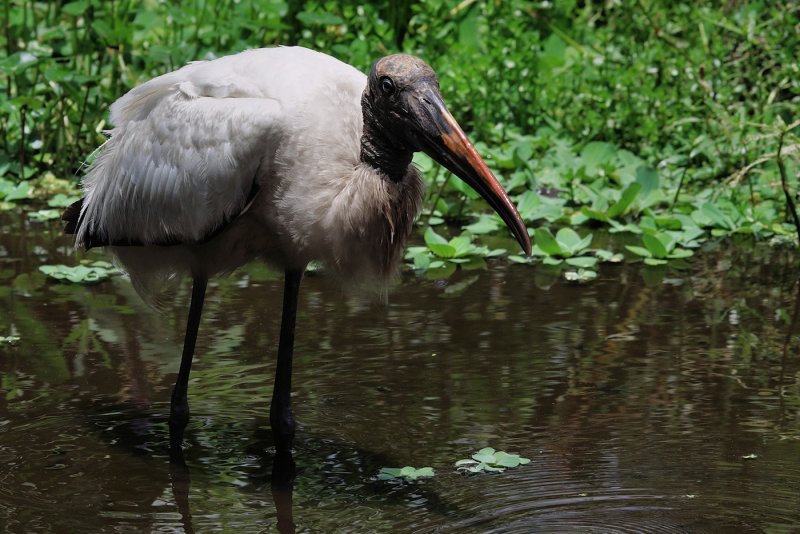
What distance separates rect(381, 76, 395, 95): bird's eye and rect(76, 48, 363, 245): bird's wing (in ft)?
0.86

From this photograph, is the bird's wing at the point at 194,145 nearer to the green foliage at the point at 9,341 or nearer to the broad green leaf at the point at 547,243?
the green foliage at the point at 9,341

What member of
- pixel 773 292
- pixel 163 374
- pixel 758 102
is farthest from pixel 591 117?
pixel 163 374

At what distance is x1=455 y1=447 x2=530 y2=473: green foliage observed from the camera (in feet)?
13.1

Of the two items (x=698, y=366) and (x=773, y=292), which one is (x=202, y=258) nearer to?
(x=698, y=366)

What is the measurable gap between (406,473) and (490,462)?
26cm

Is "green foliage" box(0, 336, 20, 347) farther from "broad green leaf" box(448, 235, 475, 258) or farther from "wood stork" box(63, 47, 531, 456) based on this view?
"broad green leaf" box(448, 235, 475, 258)

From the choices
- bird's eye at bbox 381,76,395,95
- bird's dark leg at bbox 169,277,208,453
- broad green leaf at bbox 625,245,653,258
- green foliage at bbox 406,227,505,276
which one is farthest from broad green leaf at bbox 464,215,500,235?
bird's eye at bbox 381,76,395,95

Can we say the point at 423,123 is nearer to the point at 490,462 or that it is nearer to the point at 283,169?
the point at 283,169

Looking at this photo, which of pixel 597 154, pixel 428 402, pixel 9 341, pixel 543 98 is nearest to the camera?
pixel 428 402

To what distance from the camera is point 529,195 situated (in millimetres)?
6805

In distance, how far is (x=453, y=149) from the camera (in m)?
3.79

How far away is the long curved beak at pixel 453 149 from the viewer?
148 inches

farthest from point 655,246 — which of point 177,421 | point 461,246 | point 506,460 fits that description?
point 177,421

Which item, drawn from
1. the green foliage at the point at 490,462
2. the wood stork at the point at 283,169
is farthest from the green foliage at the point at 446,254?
the green foliage at the point at 490,462
